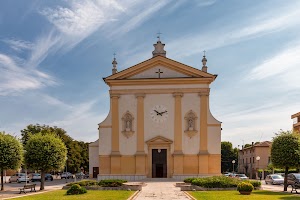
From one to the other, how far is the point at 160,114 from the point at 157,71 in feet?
16.8

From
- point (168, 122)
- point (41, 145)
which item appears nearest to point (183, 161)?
point (168, 122)

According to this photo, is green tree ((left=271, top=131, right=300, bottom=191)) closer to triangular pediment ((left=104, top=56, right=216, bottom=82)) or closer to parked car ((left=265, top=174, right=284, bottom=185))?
parked car ((left=265, top=174, right=284, bottom=185))

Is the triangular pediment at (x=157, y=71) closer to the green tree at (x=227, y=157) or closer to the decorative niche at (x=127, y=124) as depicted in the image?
the decorative niche at (x=127, y=124)

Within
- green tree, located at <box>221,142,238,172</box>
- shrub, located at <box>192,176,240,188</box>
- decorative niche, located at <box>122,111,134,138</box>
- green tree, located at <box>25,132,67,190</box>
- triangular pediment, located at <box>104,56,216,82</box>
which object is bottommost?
green tree, located at <box>221,142,238,172</box>

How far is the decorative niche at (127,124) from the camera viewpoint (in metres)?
47.2

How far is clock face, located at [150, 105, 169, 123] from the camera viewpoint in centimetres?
4709

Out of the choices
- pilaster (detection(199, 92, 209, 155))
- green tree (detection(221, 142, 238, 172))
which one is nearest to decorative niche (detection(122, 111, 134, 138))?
pilaster (detection(199, 92, 209, 155))

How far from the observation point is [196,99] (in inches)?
1854

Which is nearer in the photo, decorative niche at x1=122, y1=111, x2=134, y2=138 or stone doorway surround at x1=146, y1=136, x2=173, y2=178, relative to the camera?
stone doorway surround at x1=146, y1=136, x2=173, y2=178

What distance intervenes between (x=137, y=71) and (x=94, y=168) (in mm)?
13239

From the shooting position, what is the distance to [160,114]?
155 feet

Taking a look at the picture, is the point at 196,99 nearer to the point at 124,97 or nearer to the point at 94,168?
the point at 124,97

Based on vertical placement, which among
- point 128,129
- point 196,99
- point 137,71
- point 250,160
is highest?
point 137,71

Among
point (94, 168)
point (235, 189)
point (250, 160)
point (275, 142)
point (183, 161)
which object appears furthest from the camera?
point (250, 160)
